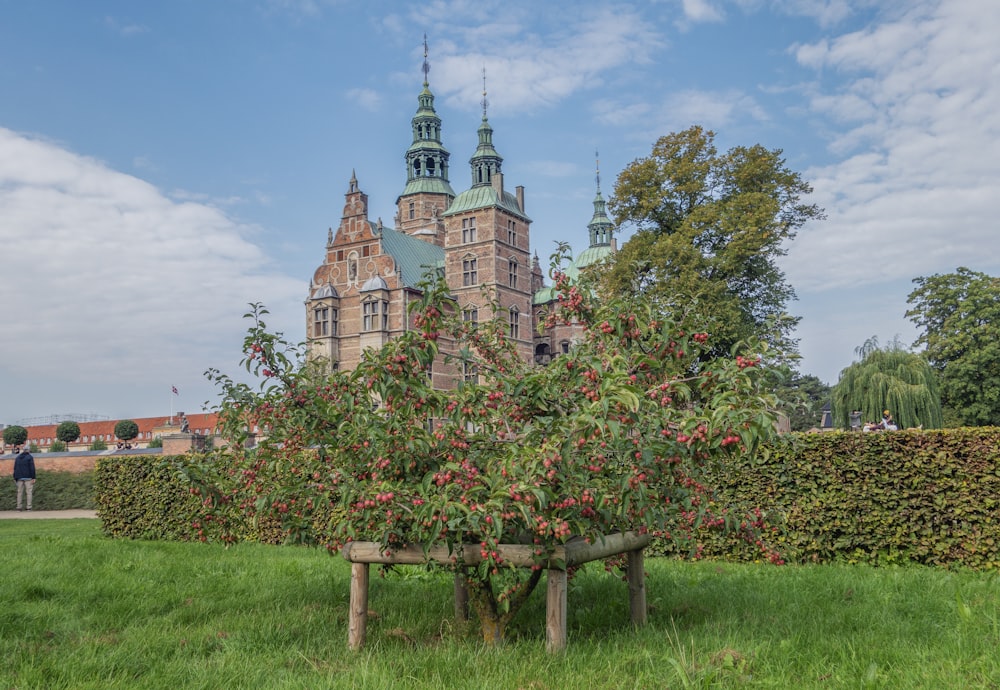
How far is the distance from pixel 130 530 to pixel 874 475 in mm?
12342

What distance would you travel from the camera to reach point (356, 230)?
48.8m

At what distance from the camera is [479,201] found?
5031 cm

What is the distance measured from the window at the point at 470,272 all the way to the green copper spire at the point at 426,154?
45.6ft

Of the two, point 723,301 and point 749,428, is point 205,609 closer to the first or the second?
point 749,428

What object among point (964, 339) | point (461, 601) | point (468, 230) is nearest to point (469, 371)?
point (461, 601)

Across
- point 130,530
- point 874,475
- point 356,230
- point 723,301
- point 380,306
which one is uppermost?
point 356,230

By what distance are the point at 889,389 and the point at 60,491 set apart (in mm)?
31904

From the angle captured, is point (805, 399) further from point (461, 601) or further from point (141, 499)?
point (141, 499)

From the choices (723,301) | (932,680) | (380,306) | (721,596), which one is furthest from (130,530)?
(380,306)

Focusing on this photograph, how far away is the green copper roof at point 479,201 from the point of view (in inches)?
1966

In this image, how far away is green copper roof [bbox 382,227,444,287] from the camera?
160 ft

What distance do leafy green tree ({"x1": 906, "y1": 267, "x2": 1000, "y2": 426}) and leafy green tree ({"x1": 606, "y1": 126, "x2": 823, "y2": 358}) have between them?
14.4 metres

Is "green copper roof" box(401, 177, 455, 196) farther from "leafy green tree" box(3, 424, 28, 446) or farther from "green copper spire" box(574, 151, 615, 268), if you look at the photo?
"leafy green tree" box(3, 424, 28, 446)

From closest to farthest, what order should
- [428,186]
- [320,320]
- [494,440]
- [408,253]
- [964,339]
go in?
[494,440] < [964,339] < [320,320] < [408,253] < [428,186]
